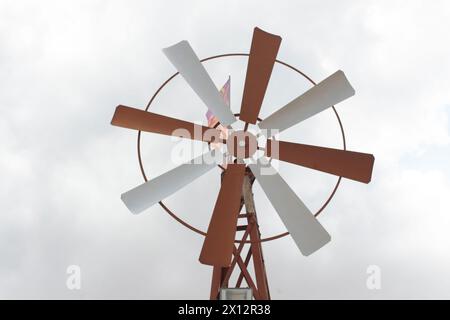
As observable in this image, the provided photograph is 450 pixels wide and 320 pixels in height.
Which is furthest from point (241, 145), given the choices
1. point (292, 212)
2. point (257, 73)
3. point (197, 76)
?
point (292, 212)

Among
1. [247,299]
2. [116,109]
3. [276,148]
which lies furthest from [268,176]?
[116,109]

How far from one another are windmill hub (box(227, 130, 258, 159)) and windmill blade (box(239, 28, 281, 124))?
321mm

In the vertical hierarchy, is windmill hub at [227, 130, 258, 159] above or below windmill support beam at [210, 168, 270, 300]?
above

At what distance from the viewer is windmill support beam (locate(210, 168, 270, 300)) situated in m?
8.82

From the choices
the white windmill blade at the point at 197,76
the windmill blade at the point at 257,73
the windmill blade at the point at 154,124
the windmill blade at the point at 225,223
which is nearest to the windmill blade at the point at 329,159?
the windmill blade at the point at 257,73

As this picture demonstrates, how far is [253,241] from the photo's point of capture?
28.8ft

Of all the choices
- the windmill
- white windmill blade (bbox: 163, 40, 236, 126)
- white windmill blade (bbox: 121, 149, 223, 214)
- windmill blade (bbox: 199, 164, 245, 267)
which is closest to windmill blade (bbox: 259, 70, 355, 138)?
the windmill

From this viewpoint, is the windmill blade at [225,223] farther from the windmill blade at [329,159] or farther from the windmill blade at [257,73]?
the windmill blade at [257,73]

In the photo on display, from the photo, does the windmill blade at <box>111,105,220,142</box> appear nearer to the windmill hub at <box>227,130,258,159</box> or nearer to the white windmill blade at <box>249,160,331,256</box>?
the windmill hub at <box>227,130,258,159</box>

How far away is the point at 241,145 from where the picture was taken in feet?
29.3

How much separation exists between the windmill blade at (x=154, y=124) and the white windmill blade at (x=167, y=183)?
1.51ft

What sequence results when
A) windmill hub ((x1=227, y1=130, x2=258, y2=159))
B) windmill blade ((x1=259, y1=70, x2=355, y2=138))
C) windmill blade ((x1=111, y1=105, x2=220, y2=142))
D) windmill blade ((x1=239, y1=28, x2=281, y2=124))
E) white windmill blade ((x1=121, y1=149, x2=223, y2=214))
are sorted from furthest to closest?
windmill hub ((x1=227, y1=130, x2=258, y2=159))
windmill blade ((x1=239, y1=28, x2=281, y2=124))
windmill blade ((x1=259, y1=70, x2=355, y2=138))
windmill blade ((x1=111, y1=105, x2=220, y2=142))
white windmill blade ((x1=121, y1=149, x2=223, y2=214))
